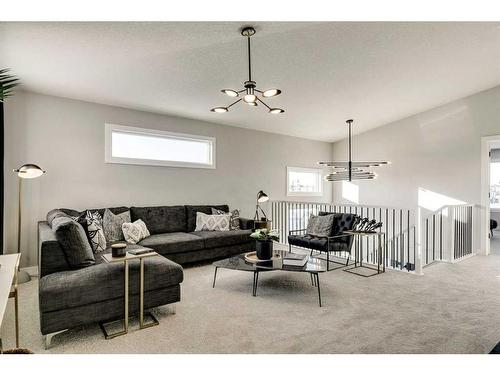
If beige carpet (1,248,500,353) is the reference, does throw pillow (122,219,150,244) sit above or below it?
above

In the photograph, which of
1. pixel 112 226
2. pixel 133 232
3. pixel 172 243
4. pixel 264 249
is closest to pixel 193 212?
pixel 172 243

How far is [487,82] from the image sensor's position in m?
5.02

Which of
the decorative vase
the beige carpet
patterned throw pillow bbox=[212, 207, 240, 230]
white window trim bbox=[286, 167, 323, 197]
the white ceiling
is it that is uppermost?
the white ceiling

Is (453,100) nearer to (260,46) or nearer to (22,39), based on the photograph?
(260,46)

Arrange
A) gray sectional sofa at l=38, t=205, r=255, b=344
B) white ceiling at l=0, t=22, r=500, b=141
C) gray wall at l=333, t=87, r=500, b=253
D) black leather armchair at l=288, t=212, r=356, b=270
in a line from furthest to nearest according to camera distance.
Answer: gray wall at l=333, t=87, r=500, b=253 < black leather armchair at l=288, t=212, r=356, b=270 < white ceiling at l=0, t=22, r=500, b=141 < gray sectional sofa at l=38, t=205, r=255, b=344

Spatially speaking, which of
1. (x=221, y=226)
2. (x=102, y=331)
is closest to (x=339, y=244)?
(x=221, y=226)

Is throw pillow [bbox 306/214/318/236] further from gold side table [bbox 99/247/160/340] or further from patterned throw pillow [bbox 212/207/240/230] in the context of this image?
gold side table [bbox 99/247/160/340]

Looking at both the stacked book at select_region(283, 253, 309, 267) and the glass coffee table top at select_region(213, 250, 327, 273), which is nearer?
the glass coffee table top at select_region(213, 250, 327, 273)

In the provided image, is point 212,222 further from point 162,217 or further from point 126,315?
point 126,315

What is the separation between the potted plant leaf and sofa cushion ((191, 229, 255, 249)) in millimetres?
1166

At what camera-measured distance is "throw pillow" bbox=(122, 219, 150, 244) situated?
3.92 metres

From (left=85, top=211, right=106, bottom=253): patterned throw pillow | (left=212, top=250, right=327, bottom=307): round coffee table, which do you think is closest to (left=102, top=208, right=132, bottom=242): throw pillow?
(left=85, top=211, right=106, bottom=253): patterned throw pillow

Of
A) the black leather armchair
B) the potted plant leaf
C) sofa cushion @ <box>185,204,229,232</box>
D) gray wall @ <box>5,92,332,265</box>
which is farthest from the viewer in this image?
sofa cushion @ <box>185,204,229,232</box>

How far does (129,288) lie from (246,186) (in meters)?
3.87
